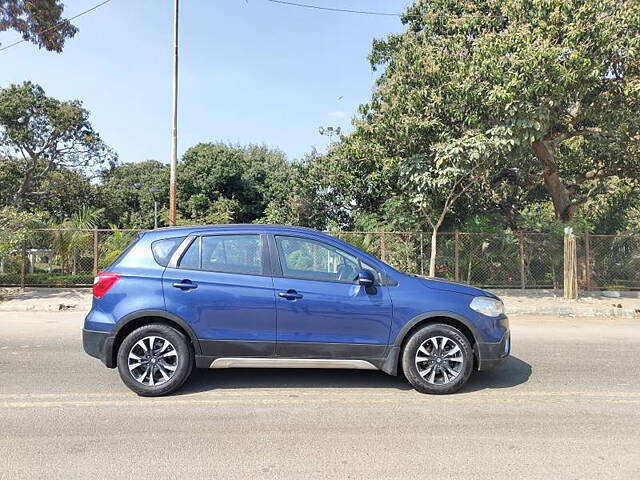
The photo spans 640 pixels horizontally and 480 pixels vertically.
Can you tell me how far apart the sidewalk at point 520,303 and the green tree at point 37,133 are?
1700 cm

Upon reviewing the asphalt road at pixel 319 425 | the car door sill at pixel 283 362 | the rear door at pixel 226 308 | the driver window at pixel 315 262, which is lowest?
the asphalt road at pixel 319 425

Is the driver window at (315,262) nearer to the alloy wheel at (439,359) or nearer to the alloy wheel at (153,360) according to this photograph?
the alloy wheel at (439,359)

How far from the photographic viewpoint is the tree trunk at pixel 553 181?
14323 mm

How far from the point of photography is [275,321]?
4941mm

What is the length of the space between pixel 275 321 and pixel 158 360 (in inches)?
49.9

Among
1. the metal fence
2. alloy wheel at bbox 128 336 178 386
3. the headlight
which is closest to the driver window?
the headlight

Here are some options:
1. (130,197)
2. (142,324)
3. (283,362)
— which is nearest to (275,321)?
(283,362)

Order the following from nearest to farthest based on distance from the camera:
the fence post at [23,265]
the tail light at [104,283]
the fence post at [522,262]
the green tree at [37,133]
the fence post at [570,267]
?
the tail light at [104,283] < the fence post at [570,267] < the fence post at [23,265] < the fence post at [522,262] < the green tree at [37,133]

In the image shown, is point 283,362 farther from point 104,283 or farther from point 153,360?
point 104,283

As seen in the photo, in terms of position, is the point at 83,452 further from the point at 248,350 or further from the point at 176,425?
the point at 248,350

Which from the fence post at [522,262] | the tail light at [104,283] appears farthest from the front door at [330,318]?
the fence post at [522,262]

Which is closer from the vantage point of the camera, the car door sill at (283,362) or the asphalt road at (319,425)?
the asphalt road at (319,425)

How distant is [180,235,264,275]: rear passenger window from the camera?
5090 millimetres

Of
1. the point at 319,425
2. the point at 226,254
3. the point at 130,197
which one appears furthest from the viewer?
the point at 130,197
